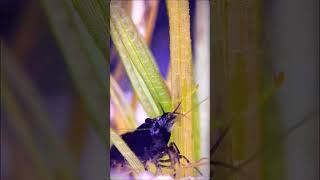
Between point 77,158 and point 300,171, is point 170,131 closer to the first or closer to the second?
point 77,158

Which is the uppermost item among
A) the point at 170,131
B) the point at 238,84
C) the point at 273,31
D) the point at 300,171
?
the point at 273,31

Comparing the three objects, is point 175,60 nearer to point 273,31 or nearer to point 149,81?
point 149,81

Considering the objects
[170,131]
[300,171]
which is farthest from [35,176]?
[300,171]

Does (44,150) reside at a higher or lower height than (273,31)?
lower

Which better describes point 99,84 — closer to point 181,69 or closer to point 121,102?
point 121,102

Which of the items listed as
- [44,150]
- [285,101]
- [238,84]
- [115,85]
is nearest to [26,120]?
[44,150]

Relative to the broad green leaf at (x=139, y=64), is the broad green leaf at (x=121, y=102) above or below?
below

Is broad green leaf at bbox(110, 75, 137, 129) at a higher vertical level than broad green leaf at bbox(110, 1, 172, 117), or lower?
lower

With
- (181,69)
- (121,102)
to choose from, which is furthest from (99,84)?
(181,69)
